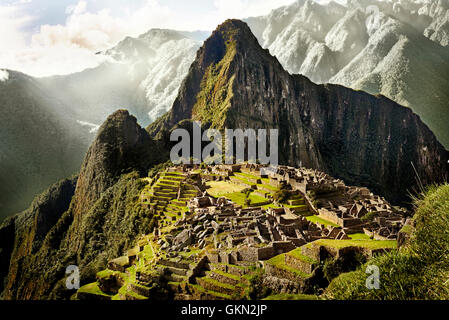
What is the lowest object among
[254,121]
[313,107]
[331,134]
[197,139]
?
[197,139]

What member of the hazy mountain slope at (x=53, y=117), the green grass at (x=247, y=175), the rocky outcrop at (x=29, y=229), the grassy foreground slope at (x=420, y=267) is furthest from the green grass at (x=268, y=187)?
the hazy mountain slope at (x=53, y=117)

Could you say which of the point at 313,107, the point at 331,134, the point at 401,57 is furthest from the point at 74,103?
the point at 401,57

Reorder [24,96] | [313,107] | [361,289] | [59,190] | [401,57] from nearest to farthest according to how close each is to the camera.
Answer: [361,289]
[59,190]
[24,96]
[313,107]
[401,57]

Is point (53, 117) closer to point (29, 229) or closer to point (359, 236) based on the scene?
point (29, 229)

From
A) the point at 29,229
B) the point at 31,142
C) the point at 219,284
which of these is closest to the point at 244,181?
the point at 219,284

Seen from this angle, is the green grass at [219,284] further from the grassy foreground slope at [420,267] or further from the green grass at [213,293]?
the grassy foreground slope at [420,267]

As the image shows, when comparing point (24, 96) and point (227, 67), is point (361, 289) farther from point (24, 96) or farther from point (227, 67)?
point (24, 96)
